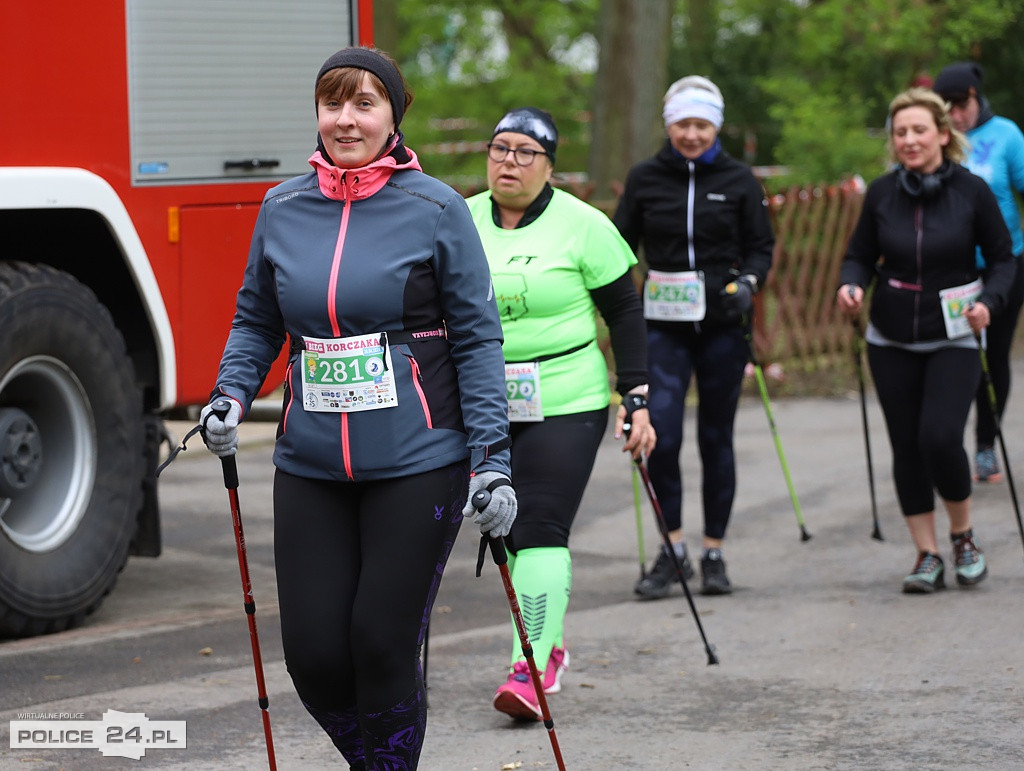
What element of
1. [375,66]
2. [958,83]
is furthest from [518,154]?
[958,83]

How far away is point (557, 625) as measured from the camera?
5402 millimetres

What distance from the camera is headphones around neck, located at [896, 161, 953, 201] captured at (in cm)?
686

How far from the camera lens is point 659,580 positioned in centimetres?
721

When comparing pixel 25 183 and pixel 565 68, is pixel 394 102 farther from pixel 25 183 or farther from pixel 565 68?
pixel 565 68

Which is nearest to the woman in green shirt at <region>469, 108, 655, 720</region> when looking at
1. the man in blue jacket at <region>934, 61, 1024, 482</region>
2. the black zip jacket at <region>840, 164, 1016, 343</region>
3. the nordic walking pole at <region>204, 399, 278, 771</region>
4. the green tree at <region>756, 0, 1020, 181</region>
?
the nordic walking pole at <region>204, 399, 278, 771</region>

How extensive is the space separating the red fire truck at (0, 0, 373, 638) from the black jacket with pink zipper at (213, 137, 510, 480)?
2.43 metres

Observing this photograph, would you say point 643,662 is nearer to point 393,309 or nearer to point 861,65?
point 393,309

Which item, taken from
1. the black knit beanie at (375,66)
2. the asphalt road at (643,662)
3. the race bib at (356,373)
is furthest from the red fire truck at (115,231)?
the race bib at (356,373)

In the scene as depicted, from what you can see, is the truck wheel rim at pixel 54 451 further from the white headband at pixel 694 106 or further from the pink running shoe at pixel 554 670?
the white headband at pixel 694 106

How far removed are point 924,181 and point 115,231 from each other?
3210 mm

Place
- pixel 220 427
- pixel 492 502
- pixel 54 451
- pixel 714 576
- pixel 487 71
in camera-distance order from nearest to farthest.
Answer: pixel 492 502 < pixel 220 427 < pixel 54 451 < pixel 714 576 < pixel 487 71

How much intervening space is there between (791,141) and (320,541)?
14072 millimetres

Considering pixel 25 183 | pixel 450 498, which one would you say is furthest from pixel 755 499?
pixel 450 498

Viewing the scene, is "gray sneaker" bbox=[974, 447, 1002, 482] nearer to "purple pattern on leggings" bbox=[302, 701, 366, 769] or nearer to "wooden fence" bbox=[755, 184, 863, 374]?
"wooden fence" bbox=[755, 184, 863, 374]
